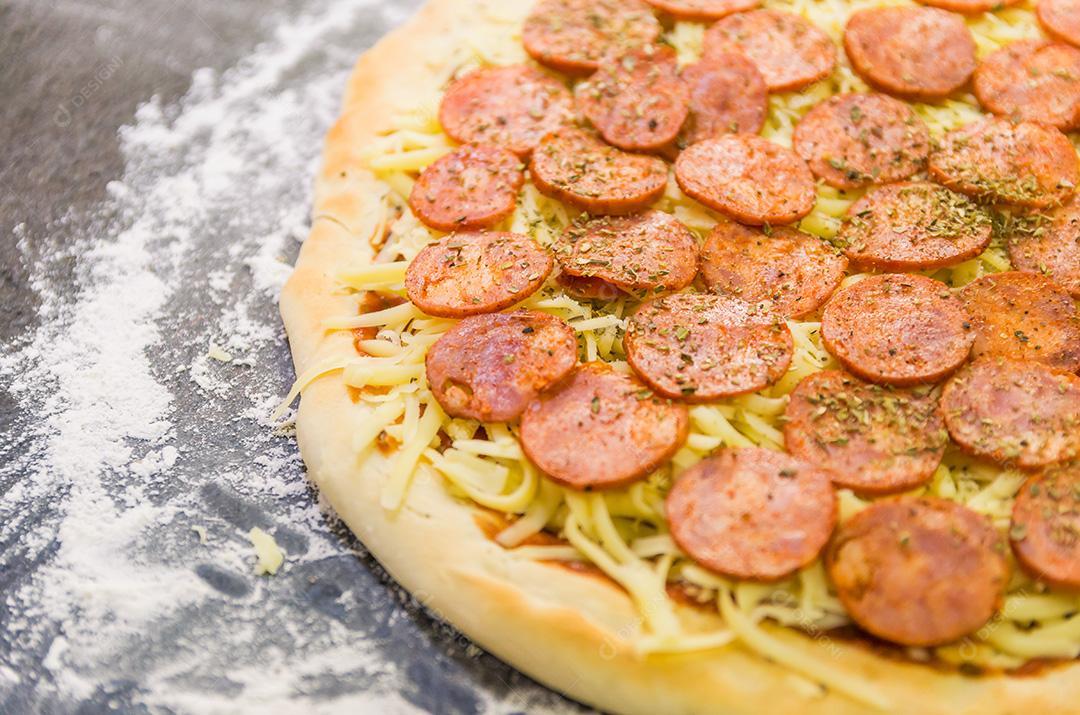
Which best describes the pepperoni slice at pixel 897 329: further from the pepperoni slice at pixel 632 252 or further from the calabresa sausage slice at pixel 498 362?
the calabresa sausage slice at pixel 498 362

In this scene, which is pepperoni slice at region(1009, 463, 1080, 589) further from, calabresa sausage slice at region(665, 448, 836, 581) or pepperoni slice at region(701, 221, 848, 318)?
pepperoni slice at region(701, 221, 848, 318)

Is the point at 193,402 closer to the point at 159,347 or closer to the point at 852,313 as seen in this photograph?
the point at 159,347

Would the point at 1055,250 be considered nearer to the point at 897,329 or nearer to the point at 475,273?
the point at 897,329

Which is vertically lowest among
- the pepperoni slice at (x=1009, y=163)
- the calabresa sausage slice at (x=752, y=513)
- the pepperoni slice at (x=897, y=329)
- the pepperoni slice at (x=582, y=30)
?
the pepperoni slice at (x=1009, y=163)

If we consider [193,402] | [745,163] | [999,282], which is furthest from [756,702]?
[193,402]

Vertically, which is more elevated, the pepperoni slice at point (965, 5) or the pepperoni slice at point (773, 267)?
the pepperoni slice at point (773, 267)

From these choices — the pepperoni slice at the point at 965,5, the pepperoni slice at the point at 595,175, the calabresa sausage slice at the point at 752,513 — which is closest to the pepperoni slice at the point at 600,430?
the calabresa sausage slice at the point at 752,513

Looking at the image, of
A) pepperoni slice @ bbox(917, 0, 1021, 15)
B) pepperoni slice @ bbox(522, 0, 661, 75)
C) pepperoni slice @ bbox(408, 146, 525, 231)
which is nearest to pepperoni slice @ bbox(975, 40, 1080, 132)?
pepperoni slice @ bbox(917, 0, 1021, 15)
